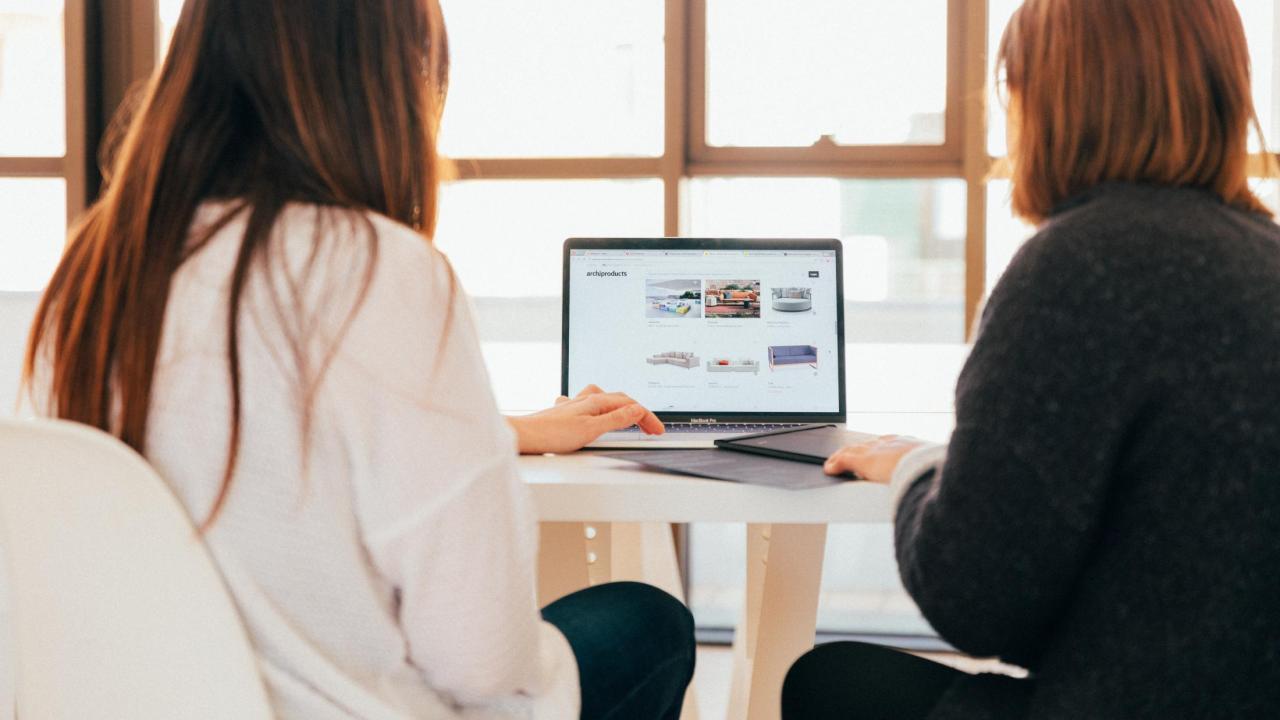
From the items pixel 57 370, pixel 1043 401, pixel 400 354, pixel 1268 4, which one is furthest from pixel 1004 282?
pixel 1268 4

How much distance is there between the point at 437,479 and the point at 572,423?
593 millimetres

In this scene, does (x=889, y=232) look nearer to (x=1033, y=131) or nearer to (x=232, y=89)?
(x=1033, y=131)

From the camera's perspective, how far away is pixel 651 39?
108 inches

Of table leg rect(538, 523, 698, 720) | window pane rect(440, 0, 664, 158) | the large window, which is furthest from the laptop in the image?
the large window

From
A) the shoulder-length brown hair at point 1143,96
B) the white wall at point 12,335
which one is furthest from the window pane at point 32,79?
the shoulder-length brown hair at point 1143,96

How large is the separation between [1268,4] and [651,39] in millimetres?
1483

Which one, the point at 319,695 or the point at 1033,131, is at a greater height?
the point at 1033,131

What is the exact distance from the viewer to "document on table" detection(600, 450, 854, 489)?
1.09 meters

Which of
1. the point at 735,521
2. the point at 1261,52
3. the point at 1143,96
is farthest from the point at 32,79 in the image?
the point at 1261,52

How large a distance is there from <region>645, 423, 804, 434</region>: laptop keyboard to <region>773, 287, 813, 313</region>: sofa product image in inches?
6.9

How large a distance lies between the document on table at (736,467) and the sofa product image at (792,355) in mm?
353

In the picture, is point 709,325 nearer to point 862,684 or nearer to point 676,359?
point 676,359

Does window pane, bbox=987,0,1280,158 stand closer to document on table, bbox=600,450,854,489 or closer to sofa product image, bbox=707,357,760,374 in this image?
sofa product image, bbox=707,357,760,374

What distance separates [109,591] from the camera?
0.69 meters
